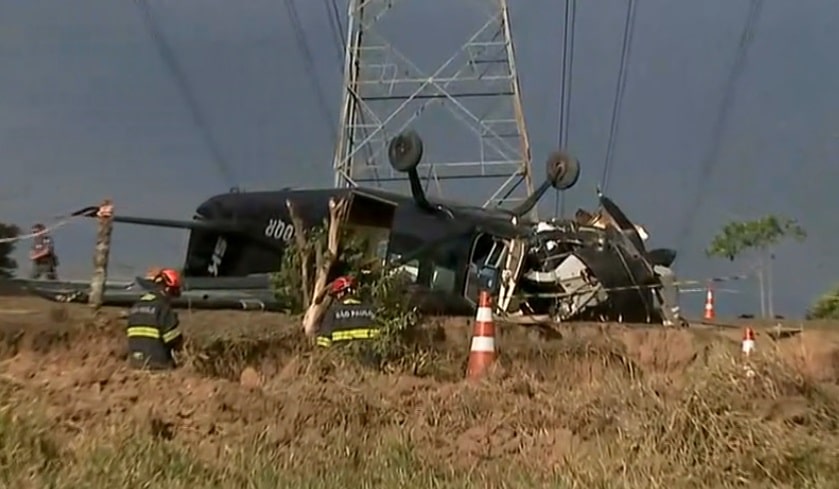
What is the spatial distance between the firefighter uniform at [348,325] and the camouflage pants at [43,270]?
750 centimetres

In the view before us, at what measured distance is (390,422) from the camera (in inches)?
418

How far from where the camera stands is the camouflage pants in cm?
1981

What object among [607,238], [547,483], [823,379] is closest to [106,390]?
[547,483]

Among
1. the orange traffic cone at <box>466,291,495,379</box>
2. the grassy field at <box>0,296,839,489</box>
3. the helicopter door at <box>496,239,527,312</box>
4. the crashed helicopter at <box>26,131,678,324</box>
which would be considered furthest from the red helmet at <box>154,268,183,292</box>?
the helicopter door at <box>496,239,527,312</box>

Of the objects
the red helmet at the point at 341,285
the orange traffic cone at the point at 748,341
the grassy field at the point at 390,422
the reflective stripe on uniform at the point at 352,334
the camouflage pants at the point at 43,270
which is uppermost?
the camouflage pants at the point at 43,270

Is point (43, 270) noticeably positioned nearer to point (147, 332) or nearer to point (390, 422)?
point (147, 332)

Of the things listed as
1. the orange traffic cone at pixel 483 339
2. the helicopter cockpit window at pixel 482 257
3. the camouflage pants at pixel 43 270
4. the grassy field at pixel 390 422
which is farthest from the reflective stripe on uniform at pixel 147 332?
the camouflage pants at pixel 43 270

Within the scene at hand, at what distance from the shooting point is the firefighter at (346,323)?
510 inches

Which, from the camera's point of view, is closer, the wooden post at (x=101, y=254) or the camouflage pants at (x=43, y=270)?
the wooden post at (x=101, y=254)

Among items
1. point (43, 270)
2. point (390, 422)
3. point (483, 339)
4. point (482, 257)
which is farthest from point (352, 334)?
point (43, 270)

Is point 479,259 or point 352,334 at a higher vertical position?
point 479,259

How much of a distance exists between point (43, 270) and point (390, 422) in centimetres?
1142

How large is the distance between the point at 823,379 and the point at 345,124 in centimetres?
1836

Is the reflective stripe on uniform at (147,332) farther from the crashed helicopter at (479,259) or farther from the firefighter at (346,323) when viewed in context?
the crashed helicopter at (479,259)
